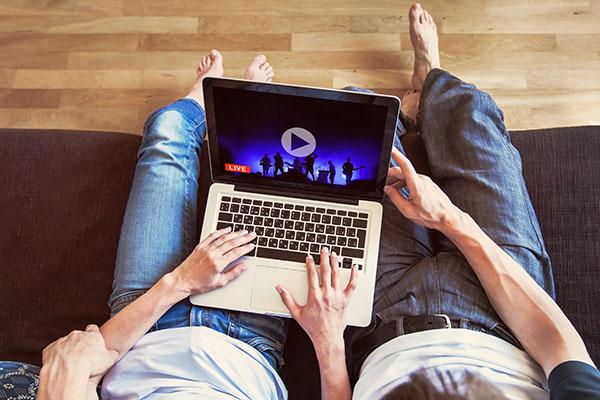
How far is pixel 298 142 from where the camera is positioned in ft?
3.52

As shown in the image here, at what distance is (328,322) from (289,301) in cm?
9

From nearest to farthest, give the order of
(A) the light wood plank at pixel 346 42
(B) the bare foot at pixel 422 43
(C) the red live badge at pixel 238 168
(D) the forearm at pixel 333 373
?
1. (D) the forearm at pixel 333 373
2. (C) the red live badge at pixel 238 168
3. (B) the bare foot at pixel 422 43
4. (A) the light wood plank at pixel 346 42

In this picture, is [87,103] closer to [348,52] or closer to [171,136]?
[171,136]

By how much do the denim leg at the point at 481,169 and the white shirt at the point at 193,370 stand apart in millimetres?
449

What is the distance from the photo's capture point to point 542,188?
1.26 m

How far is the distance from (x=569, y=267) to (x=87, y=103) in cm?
142

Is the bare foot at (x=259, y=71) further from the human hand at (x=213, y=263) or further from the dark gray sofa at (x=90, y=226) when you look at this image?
the human hand at (x=213, y=263)

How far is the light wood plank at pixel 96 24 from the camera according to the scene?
1787 millimetres

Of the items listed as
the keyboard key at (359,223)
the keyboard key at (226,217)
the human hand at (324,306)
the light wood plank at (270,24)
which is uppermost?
the light wood plank at (270,24)

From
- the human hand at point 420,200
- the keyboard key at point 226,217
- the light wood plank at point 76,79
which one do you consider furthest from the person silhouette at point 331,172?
the light wood plank at point 76,79

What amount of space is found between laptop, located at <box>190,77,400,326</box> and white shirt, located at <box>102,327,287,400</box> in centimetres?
9

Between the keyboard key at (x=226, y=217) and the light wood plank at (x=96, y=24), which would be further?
the light wood plank at (x=96, y=24)

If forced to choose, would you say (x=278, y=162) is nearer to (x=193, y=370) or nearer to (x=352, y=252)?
(x=352, y=252)

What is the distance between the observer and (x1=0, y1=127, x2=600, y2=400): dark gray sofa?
47.1 inches
